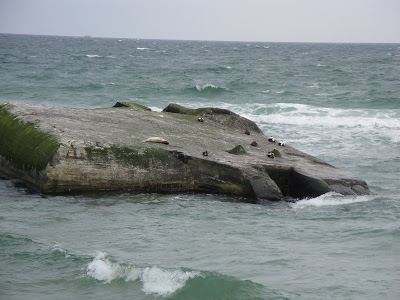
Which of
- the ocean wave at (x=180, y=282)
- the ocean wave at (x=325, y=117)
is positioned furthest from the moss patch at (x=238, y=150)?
the ocean wave at (x=325, y=117)

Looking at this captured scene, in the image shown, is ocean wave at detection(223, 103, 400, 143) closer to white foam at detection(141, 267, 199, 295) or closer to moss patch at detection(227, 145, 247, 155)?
moss patch at detection(227, 145, 247, 155)

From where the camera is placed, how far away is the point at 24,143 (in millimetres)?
13906

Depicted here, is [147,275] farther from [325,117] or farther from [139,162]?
[325,117]

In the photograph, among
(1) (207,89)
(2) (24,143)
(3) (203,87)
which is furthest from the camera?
(3) (203,87)

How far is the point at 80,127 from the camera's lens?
572 inches

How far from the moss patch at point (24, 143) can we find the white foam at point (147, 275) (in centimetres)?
444

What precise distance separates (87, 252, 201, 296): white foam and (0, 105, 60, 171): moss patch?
175 inches

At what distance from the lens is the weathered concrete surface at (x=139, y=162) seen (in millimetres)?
13148

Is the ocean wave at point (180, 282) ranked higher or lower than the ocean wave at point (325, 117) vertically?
lower

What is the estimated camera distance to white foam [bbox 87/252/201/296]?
866 cm

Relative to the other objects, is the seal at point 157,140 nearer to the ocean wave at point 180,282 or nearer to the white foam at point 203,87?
the ocean wave at point 180,282

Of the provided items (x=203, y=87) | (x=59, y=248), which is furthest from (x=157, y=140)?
(x=203, y=87)

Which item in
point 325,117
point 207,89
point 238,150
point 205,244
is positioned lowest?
point 205,244

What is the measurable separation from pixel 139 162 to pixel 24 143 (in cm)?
295
